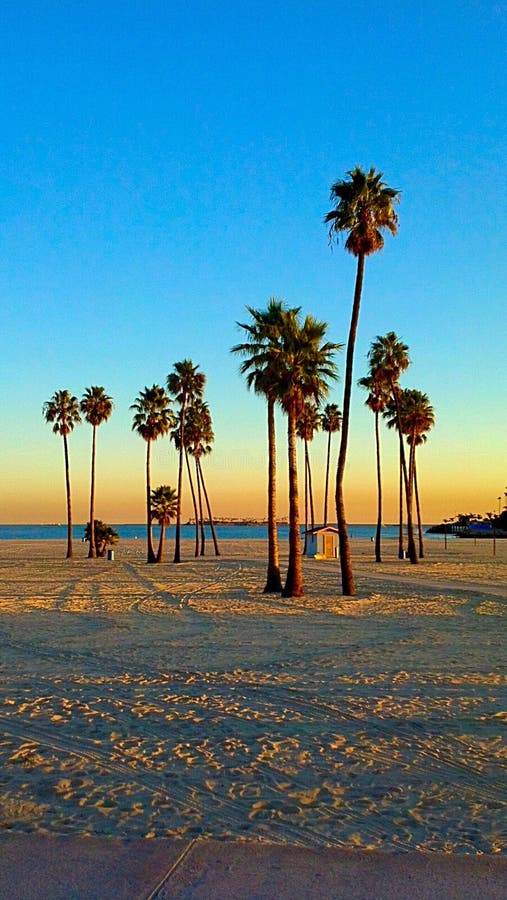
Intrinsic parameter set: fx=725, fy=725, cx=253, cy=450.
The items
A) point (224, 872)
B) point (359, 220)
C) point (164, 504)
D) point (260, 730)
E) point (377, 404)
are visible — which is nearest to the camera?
point (224, 872)

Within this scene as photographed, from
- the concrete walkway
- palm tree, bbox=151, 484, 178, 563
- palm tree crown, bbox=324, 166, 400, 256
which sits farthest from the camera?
palm tree, bbox=151, 484, 178, 563

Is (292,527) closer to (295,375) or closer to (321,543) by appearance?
(295,375)

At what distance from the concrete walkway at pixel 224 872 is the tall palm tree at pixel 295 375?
2020cm

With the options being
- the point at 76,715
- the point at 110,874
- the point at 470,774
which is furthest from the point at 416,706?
the point at 110,874

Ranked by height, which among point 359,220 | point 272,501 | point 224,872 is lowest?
point 224,872

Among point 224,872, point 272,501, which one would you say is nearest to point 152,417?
point 272,501

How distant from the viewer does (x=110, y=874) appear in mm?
4402

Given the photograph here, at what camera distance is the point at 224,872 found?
4.45 metres

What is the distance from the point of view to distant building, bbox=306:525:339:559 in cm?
5319

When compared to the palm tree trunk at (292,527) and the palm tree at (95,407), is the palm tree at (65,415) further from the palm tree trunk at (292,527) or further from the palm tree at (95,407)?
the palm tree trunk at (292,527)

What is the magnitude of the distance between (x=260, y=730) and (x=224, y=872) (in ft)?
12.0

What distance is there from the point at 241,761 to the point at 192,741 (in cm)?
85

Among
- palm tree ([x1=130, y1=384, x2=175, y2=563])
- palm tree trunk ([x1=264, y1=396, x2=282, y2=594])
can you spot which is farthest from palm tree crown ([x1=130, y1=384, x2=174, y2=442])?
palm tree trunk ([x1=264, y1=396, x2=282, y2=594])

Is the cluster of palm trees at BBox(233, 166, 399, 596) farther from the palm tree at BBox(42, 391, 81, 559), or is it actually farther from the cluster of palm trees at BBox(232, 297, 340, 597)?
the palm tree at BBox(42, 391, 81, 559)
